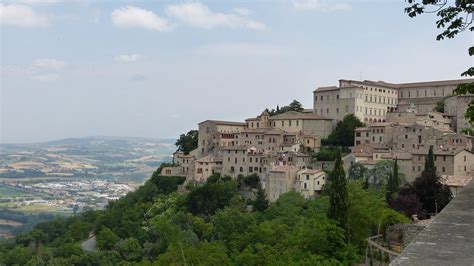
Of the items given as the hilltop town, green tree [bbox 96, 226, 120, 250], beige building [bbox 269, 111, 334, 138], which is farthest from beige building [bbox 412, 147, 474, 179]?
green tree [bbox 96, 226, 120, 250]

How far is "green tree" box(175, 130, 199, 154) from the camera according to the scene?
241 feet

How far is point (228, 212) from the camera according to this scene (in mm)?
47844

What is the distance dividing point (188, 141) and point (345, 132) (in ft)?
72.8

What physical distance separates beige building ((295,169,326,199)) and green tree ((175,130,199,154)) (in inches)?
907

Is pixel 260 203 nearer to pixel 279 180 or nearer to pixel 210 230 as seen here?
pixel 279 180

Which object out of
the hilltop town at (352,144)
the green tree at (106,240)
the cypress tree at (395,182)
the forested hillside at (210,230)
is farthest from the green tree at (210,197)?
the cypress tree at (395,182)

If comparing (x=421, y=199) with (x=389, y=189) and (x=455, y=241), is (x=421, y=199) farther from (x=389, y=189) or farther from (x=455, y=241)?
(x=455, y=241)

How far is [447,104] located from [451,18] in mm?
58293

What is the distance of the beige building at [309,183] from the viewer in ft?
172

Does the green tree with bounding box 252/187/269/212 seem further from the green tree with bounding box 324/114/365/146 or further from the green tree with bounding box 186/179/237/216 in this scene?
the green tree with bounding box 324/114/365/146

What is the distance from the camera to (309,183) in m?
52.5

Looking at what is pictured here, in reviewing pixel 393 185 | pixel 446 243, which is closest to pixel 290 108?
pixel 393 185

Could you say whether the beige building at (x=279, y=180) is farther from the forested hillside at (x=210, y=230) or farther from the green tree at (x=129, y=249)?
the green tree at (x=129, y=249)

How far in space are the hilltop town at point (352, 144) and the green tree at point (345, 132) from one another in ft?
4.51
